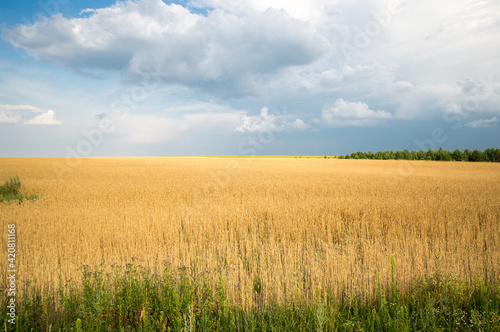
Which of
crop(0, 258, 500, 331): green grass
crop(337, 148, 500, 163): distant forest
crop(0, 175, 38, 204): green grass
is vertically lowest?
crop(0, 258, 500, 331): green grass

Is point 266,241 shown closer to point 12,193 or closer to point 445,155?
point 12,193

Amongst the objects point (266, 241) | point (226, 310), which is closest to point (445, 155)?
point (266, 241)

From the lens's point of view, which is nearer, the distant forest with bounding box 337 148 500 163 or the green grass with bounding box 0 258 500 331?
the green grass with bounding box 0 258 500 331

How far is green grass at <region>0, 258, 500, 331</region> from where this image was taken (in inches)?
165

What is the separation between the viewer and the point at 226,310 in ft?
15.1

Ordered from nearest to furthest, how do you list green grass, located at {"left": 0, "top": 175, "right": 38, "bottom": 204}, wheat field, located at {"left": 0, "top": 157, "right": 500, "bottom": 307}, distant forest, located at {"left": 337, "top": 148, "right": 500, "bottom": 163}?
wheat field, located at {"left": 0, "top": 157, "right": 500, "bottom": 307} < green grass, located at {"left": 0, "top": 175, "right": 38, "bottom": 204} < distant forest, located at {"left": 337, "top": 148, "right": 500, "bottom": 163}

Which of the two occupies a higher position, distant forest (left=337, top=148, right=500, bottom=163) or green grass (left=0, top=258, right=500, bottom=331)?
distant forest (left=337, top=148, right=500, bottom=163)

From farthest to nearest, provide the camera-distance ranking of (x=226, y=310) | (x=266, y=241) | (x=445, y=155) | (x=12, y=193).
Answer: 1. (x=445, y=155)
2. (x=12, y=193)
3. (x=266, y=241)
4. (x=226, y=310)

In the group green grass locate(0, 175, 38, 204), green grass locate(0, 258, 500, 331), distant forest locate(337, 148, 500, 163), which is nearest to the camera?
green grass locate(0, 258, 500, 331)

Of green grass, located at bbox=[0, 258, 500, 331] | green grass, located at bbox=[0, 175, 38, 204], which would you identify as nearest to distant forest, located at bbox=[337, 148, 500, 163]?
green grass, located at bbox=[0, 258, 500, 331]

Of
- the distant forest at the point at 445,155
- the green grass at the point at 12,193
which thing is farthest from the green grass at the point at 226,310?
the distant forest at the point at 445,155

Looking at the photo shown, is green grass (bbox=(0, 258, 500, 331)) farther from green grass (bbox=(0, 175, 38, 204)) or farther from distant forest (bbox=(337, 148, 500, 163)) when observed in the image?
distant forest (bbox=(337, 148, 500, 163))

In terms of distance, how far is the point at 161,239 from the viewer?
29.1ft

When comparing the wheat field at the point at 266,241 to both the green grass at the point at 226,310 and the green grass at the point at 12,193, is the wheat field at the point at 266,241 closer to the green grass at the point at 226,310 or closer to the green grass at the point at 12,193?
the green grass at the point at 226,310
